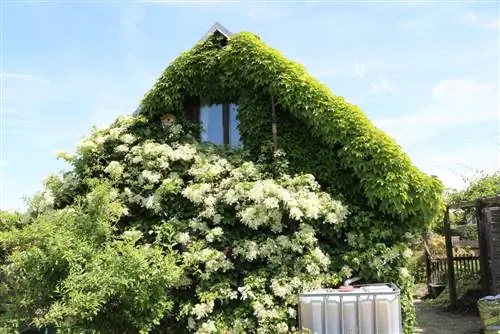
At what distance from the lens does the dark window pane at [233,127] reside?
11469 mm

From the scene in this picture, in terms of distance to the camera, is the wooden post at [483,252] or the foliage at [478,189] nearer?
the wooden post at [483,252]

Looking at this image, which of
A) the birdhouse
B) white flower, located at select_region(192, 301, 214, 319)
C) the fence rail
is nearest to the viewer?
white flower, located at select_region(192, 301, 214, 319)

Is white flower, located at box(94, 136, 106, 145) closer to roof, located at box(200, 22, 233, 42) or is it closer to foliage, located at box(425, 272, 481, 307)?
roof, located at box(200, 22, 233, 42)

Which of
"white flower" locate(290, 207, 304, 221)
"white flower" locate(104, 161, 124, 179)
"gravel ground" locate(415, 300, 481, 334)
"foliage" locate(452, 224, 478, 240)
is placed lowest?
"gravel ground" locate(415, 300, 481, 334)

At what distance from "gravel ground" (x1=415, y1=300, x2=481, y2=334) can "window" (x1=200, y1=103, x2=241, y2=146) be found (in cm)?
597

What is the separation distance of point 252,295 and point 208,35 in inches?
226

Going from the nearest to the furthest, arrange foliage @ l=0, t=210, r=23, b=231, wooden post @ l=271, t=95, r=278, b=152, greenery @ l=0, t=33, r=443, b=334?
1. greenery @ l=0, t=33, r=443, b=334
2. wooden post @ l=271, t=95, r=278, b=152
3. foliage @ l=0, t=210, r=23, b=231

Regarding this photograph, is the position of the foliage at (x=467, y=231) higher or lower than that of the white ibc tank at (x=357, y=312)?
higher

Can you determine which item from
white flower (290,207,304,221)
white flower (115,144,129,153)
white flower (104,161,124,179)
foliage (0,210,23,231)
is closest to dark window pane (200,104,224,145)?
white flower (115,144,129,153)

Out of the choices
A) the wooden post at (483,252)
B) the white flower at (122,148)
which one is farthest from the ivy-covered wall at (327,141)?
the wooden post at (483,252)

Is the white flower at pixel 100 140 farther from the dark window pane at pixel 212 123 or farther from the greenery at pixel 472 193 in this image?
the greenery at pixel 472 193

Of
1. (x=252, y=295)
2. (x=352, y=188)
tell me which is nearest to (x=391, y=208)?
(x=352, y=188)

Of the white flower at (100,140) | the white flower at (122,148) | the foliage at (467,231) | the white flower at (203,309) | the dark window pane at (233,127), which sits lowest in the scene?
the white flower at (203,309)

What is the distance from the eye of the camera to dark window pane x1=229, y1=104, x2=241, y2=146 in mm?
11469
